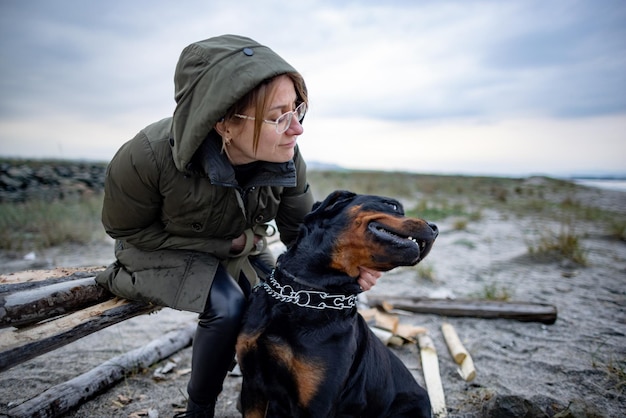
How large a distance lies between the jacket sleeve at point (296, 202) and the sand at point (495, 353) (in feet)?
4.88

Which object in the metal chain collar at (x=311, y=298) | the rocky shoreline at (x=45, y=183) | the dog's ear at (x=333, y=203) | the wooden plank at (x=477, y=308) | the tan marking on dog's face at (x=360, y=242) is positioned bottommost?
the rocky shoreline at (x=45, y=183)

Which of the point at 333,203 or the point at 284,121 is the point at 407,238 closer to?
the point at 333,203

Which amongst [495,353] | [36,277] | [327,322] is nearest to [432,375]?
[495,353]

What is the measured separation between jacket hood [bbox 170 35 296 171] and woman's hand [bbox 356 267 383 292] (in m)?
1.13

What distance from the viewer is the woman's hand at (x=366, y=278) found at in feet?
6.97

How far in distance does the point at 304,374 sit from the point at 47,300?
4.89 ft

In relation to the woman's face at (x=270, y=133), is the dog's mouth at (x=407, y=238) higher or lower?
lower

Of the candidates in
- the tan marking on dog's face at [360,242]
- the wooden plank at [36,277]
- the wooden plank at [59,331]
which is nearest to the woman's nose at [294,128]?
the tan marking on dog's face at [360,242]

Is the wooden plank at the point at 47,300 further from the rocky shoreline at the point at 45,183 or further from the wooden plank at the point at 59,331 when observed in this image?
the rocky shoreline at the point at 45,183

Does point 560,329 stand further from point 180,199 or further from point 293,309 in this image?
point 180,199

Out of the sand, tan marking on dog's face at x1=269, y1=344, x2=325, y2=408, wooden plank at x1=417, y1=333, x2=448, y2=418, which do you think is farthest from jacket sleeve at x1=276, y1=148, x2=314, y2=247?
wooden plank at x1=417, y1=333, x2=448, y2=418

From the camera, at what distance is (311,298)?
2045 mm

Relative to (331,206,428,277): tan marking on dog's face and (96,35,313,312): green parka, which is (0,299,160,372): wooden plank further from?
(331,206,428,277): tan marking on dog's face

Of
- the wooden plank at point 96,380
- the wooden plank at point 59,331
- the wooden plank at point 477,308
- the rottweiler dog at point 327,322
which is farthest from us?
the wooden plank at point 477,308
